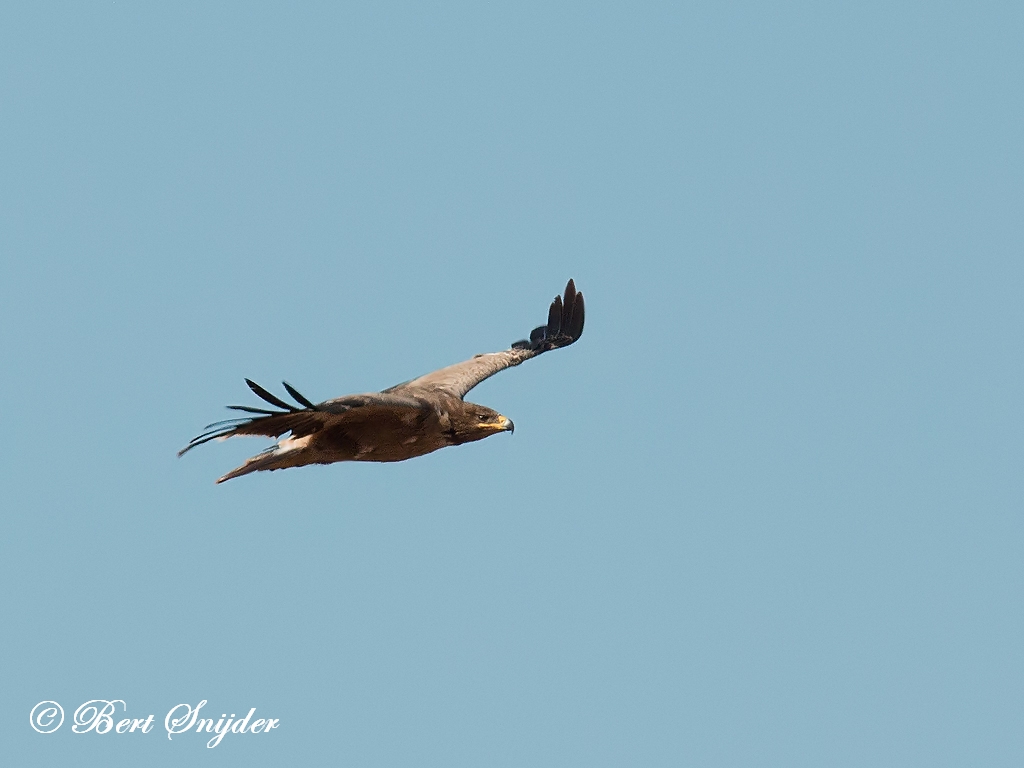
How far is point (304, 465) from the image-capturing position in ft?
46.7

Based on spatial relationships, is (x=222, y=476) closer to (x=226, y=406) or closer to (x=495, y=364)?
(x=226, y=406)

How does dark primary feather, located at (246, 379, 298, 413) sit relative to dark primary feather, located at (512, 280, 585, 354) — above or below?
below

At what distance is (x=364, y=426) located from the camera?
13.6 m

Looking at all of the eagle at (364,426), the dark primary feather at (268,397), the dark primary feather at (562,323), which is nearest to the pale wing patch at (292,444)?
the eagle at (364,426)

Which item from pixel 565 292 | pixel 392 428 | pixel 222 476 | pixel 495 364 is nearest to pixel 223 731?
pixel 222 476

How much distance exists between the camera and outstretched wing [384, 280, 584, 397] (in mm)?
17141

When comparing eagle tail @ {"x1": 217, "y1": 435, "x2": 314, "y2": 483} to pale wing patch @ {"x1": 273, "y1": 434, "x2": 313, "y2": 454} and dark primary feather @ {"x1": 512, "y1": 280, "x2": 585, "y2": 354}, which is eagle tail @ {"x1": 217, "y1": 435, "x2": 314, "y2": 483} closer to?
pale wing patch @ {"x1": 273, "y1": 434, "x2": 313, "y2": 454}

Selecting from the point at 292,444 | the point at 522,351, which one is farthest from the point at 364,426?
the point at 522,351

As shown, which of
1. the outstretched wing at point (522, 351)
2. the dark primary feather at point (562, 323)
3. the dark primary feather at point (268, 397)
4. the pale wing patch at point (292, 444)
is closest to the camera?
the dark primary feather at point (268, 397)

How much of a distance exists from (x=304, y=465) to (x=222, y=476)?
2.44ft

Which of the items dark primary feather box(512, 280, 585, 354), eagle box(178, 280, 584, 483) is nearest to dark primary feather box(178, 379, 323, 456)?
eagle box(178, 280, 584, 483)

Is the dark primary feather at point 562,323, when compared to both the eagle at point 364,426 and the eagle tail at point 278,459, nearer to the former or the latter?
the eagle at point 364,426

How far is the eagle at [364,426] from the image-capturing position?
41.6 feet

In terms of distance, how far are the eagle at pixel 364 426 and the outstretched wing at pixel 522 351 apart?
0.75m
